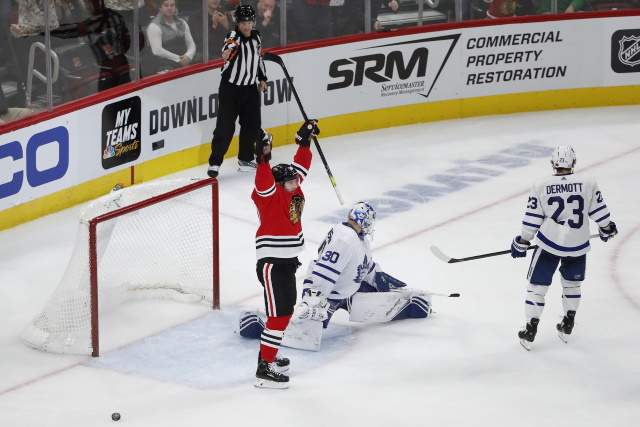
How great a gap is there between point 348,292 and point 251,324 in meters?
0.56

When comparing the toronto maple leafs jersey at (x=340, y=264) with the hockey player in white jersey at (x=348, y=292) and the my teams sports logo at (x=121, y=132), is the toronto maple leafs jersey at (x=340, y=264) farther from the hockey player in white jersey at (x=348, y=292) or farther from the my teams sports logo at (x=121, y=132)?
the my teams sports logo at (x=121, y=132)

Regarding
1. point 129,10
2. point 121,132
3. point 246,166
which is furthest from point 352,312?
point 129,10

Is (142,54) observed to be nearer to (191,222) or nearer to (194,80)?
(194,80)

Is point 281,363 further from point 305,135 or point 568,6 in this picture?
point 568,6

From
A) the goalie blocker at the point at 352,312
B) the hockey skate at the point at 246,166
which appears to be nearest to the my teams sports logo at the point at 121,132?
the hockey skate at the point at 246,166

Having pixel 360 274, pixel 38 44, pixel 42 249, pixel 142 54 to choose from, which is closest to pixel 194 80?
pixel 142 54

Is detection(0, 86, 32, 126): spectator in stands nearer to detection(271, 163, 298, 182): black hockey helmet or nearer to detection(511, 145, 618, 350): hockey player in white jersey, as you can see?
detection(271, 163, 298, 182): black hockey helmet

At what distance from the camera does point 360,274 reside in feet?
22.1

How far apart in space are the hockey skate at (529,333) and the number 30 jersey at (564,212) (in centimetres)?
42

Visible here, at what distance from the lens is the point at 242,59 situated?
969 cm

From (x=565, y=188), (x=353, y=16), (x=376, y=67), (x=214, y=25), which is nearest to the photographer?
(x=565, y=188)

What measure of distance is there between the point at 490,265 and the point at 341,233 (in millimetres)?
1805

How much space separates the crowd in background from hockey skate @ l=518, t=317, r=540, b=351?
13.1ft

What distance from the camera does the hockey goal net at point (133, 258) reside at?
261 inches
